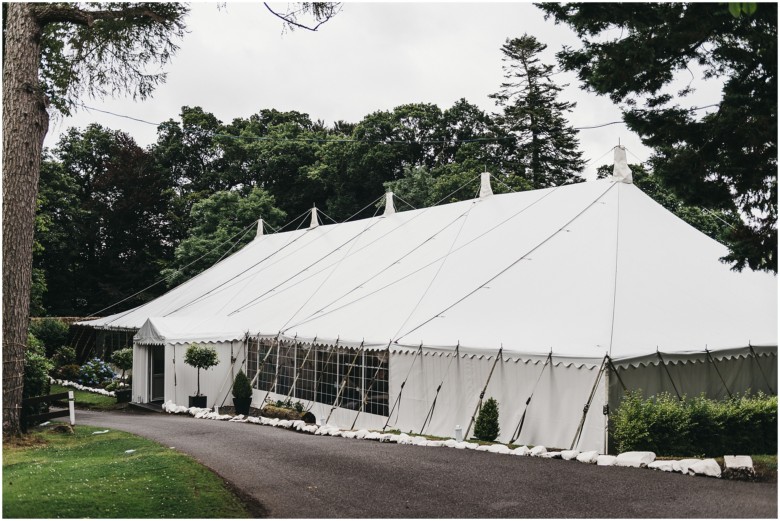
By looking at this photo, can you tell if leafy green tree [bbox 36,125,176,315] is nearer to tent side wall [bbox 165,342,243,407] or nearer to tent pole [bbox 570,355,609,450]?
tent side wall [bbox 165,342,243,407]

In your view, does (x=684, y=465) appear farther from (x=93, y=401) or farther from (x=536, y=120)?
(x=536, y=120)

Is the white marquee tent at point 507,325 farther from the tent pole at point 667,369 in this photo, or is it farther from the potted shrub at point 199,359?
the potted shrub at point 199,359

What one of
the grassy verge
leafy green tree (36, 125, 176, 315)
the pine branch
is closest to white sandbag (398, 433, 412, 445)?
the grassy verge

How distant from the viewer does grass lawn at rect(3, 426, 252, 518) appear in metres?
5.40

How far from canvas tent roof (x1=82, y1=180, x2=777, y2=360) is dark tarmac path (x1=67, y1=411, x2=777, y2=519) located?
212cm

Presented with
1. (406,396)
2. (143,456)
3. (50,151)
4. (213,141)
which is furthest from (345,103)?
(143,456)

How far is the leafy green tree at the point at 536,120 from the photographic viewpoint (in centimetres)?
3038

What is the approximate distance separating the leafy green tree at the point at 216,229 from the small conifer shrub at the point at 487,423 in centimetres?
1804

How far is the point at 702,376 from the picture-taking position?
937 cm

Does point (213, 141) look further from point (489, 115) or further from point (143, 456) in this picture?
point (143, 456)

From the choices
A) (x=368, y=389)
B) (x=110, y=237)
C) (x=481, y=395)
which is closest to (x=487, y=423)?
(x=481, y=395)

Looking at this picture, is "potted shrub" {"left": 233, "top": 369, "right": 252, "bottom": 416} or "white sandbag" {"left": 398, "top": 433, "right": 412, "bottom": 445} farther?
"potted shrub" {"left": 233, "top": 369, "right": 252, "bottom": 416}

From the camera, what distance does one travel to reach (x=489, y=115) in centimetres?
3192

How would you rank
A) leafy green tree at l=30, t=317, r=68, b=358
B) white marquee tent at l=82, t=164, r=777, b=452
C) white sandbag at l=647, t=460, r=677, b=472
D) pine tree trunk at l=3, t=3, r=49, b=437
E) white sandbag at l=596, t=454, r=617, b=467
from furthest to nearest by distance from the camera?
leafy green tree at l=30, t=317, r=68, b=358, white marquee tent at l=82, t=164, r=777, b=452, pine tree trunk at l=3, t=3, r=49, b=437, white sandbag at l=596, t=454, r=617, b=467, white sandbag at l=647, t=460, r=677, b=472
